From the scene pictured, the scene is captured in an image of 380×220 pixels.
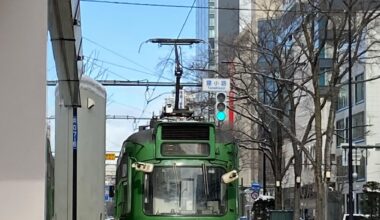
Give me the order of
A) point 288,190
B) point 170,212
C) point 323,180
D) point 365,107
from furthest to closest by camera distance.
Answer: point 288,190, point 365,107, point 323,180, point 170,212

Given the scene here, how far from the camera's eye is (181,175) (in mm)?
14617

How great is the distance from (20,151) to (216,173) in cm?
950

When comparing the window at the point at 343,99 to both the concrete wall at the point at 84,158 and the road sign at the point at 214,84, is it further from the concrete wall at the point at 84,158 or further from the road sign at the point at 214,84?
the concrete wall at the point at 84,158

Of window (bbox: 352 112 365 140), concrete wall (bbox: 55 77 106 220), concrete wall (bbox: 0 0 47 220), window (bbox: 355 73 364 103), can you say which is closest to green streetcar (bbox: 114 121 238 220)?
concrete wall (bbox: 55 77 106 220)

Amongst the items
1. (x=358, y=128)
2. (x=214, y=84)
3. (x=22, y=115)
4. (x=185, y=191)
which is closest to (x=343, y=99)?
(x=358, y=128)

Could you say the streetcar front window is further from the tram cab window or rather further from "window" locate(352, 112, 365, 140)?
"window" locate(352, 112, 365, 140)

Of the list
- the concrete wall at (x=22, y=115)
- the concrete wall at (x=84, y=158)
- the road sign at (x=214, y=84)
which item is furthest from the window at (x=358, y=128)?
the concrete wall at (x=22, y=115)

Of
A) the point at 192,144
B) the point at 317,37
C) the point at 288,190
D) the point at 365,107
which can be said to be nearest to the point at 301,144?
the point at 317,37

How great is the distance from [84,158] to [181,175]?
4.76 m

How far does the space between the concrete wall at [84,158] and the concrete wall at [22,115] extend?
3850 millimetres

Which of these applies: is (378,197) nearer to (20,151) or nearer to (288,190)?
(288,190)

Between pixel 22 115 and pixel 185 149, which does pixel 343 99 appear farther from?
pixel 22 115

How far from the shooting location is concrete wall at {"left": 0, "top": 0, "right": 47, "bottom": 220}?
5.31 metres

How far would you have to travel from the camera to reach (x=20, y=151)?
530 centimetres
